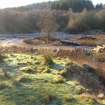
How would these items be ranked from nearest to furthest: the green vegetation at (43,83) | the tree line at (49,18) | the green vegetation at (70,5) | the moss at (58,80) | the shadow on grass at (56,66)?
the green vegetation at (43,83)
the moss at (58,80)
the shadow on grass at (56,66)
the tree line at (49,18)
the green vegetation at (70,5)

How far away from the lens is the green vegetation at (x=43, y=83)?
40.9 ft

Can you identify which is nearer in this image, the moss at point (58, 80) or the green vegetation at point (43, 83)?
the green vegetation at point (43, 83)

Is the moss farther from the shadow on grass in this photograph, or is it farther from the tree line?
the tree line

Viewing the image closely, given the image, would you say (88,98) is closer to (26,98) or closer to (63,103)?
(63,103)

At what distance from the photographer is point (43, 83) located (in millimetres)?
14688

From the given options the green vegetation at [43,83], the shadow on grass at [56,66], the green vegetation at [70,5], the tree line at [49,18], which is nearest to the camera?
the green vegetation at [43,83]

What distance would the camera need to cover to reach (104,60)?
87.5 ft

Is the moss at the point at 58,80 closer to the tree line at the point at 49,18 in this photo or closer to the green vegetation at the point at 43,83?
the green vegetation at the point at 43,83

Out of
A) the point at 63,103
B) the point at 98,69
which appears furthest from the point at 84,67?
the point at 63,103

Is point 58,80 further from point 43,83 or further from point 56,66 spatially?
point 56,66

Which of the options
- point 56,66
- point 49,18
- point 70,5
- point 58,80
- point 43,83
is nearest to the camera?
point 43,83

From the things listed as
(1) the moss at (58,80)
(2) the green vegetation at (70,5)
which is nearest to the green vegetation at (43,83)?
(1) the moss at (58,80)

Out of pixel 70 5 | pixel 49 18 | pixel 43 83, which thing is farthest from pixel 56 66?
pixel 70 5

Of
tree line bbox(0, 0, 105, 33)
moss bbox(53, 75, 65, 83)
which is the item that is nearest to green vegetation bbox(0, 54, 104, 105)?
moss bbox(53, 75, 65, 83)
